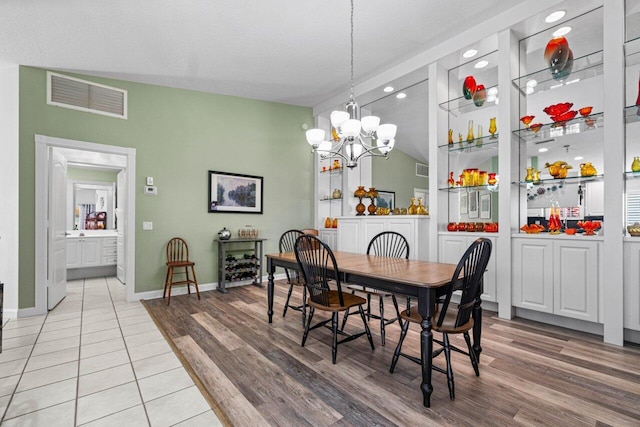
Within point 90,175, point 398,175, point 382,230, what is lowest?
point 382,230

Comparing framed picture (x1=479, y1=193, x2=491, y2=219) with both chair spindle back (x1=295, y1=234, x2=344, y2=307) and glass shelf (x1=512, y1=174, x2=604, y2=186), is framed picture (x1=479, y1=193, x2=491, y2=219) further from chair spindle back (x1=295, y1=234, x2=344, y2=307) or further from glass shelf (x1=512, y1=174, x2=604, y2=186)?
chair spindle back (x1=295, y1=234, x2=344, y2=307)

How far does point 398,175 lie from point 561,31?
16.0ft

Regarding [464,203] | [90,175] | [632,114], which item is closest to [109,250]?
[90,175]

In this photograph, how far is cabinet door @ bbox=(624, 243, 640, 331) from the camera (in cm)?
256

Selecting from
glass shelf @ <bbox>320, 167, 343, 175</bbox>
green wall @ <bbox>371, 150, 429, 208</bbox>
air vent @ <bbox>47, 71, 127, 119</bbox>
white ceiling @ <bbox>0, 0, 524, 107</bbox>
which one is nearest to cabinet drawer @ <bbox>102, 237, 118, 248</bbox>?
air vent @ <bbox>47, 71, 127, 119</bbox>

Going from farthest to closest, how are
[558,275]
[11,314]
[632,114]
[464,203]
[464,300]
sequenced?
[464,203] → [11,314] → [558,275] → [632,114] → [464,300]

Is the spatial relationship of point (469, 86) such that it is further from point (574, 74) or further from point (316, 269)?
point (316, 269)

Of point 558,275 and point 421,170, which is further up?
point 421,170

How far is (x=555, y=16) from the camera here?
3006mm

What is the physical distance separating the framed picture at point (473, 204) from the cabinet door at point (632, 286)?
172cm

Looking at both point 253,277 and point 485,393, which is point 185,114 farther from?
point 485,393

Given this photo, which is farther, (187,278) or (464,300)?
(187,278)

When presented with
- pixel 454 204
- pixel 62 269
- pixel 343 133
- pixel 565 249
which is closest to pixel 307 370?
pixel 343 133

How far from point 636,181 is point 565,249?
814 mm
